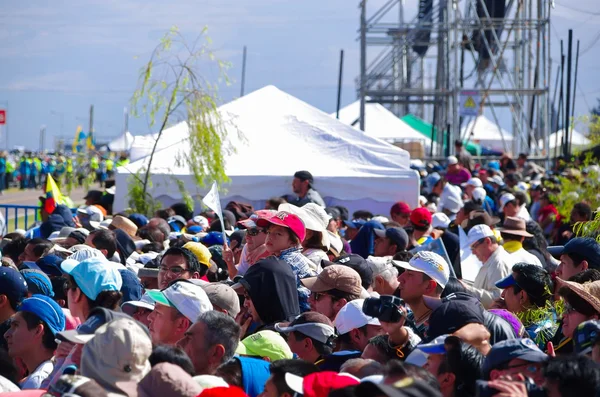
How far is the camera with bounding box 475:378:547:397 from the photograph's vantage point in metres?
3.33

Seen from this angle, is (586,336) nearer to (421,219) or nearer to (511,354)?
(511,354)

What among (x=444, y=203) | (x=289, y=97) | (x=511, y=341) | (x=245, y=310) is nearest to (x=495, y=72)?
(x=289, y=97)

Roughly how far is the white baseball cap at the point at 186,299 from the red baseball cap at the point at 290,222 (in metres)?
1.81

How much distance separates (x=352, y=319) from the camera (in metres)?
5.33

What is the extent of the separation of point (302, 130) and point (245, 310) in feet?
34.1

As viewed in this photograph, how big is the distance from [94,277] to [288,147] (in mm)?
10464

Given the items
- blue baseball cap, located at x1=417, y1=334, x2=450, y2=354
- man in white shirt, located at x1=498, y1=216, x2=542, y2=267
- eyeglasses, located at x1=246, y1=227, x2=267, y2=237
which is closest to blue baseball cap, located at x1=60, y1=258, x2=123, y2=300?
eyeglasses, located at x1=246, y1=227, x2=267, y2=237

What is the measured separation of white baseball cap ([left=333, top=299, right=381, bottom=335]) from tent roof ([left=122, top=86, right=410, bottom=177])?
9497 millimetres

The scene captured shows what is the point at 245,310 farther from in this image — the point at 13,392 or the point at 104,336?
the point at 104,336

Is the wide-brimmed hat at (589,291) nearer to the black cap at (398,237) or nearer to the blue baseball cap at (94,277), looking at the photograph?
the blue baseball cap at (94,277)

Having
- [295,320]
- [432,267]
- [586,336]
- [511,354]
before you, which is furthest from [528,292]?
[511,354]

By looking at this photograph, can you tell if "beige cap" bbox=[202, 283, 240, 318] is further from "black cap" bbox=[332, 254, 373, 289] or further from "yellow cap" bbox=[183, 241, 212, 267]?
"yellow cap" bbox=[183, 241, 212, 267]

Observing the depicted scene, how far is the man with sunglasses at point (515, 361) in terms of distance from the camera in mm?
3771

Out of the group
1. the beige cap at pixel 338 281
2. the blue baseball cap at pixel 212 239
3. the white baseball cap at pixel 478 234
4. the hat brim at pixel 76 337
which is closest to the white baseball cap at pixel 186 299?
the hat brim at pixel 76 337
